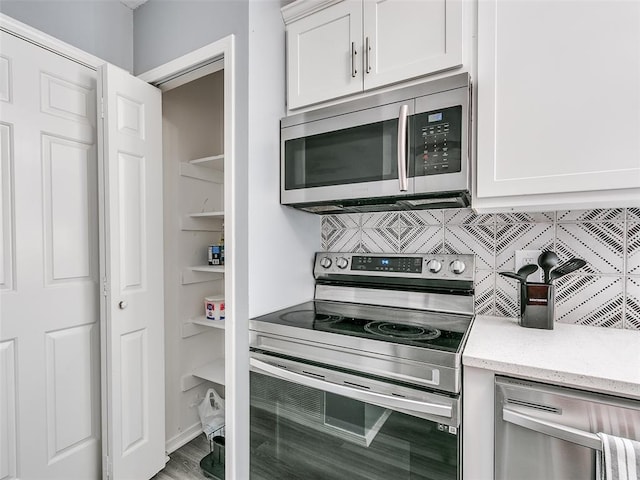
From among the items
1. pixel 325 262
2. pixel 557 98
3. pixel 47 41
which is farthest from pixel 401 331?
pixel 47 41

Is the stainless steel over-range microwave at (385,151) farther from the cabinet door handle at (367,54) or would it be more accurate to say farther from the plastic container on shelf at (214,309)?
the plastic container on shelf at (214,309)

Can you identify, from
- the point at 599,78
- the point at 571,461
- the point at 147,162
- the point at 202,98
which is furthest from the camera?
the point at 202,98

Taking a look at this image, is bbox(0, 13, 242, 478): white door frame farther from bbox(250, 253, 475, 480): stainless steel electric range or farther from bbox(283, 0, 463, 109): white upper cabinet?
bbox(283, 0, 463, 109): white upper cabinet

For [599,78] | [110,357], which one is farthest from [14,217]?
[599,78]

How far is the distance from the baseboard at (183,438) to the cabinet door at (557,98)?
216 cm

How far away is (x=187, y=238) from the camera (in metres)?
2.12

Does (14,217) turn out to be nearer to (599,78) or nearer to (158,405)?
(158,405)

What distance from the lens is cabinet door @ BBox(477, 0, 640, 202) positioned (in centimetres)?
99

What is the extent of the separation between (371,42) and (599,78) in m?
0.79

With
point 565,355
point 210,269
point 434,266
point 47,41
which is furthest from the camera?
point 210,269

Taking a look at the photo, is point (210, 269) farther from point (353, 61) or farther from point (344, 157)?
point (353, 61)

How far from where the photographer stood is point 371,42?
1330mm

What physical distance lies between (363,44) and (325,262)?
1040 millimetres

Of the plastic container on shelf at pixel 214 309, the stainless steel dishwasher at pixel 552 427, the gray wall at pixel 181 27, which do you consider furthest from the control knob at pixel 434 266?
the plastic container on shelf at pixel 214 309
